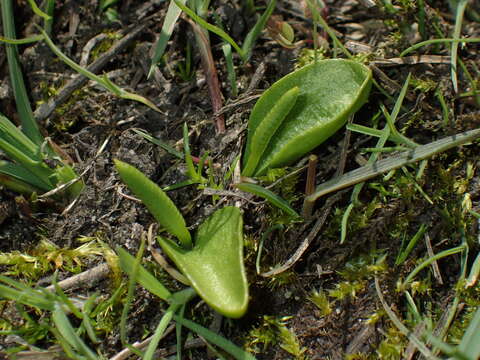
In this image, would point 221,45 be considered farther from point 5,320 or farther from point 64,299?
point 5,320

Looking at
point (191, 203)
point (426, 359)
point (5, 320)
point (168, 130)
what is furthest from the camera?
point (168, 130)

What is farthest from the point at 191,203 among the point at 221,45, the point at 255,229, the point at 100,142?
the point at 221,45

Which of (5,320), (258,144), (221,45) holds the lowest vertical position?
(5,320)

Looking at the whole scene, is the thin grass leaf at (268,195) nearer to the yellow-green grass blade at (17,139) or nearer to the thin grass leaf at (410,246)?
the thin grass leaf at (410,246)

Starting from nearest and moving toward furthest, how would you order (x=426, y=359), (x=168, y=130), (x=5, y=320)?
(x=426, y=359), (x=5, y=320), (x=168, y=130)

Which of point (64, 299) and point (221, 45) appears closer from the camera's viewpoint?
point (64, 299)
